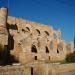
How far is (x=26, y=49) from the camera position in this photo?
25.8 meters

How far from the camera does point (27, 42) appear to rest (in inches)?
1046

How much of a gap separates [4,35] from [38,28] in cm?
1824

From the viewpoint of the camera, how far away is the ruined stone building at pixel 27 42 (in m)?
23.6

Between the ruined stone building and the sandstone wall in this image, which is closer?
the ruined stone building

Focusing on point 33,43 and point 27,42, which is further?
point 33,43

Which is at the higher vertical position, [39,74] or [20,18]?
[20,18]

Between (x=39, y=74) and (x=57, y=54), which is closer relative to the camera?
(x=39, y=74)

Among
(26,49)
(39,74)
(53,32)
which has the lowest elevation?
(39,74)

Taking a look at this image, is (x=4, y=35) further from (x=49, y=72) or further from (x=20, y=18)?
(x=20, y=18)

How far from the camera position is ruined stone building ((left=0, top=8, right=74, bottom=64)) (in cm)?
2361

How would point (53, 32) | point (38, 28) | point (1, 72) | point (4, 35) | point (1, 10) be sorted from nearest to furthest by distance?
point (1, 72) → point (4, 35) → point (1, 10) → point (38, 28) → point (53, 32)

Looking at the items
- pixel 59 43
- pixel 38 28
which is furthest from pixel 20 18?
pixel 59 43

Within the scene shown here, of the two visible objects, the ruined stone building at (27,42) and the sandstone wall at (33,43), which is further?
the sandstone wall at (33,43)

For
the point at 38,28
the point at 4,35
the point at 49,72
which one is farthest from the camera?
the point at 38,28
